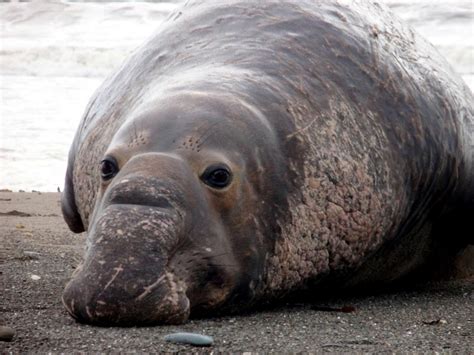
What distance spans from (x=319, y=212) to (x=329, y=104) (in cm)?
50

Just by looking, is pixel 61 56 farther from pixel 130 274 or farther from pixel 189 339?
pixel 189 339

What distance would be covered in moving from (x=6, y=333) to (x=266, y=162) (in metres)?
1.13

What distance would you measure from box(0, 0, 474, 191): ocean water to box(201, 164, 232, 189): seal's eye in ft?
17.5

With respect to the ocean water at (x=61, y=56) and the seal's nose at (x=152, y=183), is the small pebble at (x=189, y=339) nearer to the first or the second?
Result: the seal's nose at (x=152, y=183)

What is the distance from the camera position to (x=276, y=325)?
3.48 metres

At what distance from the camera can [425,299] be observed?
4348mm

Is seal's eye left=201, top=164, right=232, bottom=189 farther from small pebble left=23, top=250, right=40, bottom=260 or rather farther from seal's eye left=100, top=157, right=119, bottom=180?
small pebble left=23, top=250, right=40, bottom=260

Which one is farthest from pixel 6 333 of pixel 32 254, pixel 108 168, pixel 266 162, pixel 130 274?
pixel 32 254

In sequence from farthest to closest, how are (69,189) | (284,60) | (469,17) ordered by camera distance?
(469,17) → (69,189) → (284,60)

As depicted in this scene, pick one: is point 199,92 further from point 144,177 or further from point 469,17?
point 469,17

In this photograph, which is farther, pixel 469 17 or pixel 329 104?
pixel 469 17

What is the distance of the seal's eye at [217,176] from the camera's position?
3.45 m

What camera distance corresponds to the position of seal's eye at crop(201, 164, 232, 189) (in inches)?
136

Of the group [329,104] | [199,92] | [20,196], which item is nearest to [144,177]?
[199,92]
